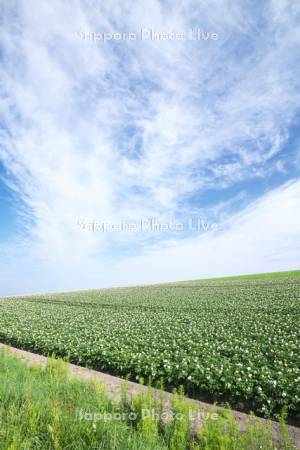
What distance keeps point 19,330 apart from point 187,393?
10.8m

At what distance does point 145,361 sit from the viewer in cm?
852

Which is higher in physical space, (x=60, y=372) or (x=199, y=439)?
(x=60, y=372)

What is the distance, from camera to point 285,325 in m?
12.7

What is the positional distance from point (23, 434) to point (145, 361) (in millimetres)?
4827

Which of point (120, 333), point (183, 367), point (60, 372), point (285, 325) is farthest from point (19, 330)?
point (285, 325)

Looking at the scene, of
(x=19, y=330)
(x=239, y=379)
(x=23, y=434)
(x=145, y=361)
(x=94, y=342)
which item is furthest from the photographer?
(x=19, y=330)

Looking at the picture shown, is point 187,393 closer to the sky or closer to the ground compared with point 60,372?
closer to the ground

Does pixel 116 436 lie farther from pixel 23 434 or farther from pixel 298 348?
pixel 298 348

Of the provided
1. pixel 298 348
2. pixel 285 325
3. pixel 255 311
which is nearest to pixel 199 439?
pixel 298 348

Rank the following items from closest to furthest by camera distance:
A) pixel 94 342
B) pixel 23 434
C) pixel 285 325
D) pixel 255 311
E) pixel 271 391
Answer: pixel 23 434, pixel 271 391, pixel 94 342, pixel 285 325, pixel 255 311

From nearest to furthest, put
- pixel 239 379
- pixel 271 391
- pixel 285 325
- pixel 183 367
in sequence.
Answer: pixel 271 391, pixel 239 379, pixel 183 367, pixel 285 325

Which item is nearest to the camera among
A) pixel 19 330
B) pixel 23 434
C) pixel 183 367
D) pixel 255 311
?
pixel 23 434

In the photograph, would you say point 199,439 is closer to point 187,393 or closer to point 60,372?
point 187,393

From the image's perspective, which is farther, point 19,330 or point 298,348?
point 19,330
